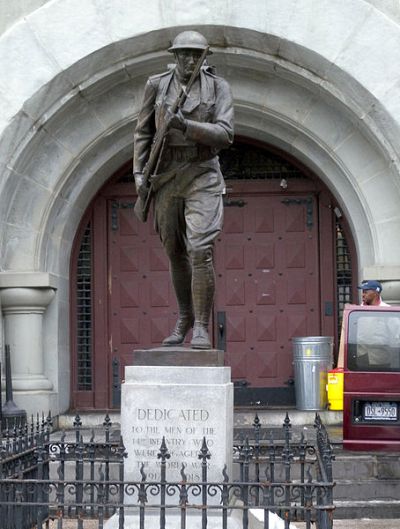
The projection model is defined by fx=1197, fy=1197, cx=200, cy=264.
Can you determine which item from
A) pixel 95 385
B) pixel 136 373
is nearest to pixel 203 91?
pixel 136 373

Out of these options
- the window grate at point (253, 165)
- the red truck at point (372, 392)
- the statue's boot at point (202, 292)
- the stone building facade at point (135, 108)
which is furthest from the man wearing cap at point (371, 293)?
the statue's boot at point (202, 292)

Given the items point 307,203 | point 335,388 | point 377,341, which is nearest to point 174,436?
point 377,341

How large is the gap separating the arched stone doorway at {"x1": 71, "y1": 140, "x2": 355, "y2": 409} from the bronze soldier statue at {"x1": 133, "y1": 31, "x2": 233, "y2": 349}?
6396 millimetres

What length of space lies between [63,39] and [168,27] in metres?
1.16

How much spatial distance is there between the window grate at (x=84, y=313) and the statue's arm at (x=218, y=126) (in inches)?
274

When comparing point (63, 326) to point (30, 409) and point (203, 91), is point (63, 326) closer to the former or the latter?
point (30, 409)

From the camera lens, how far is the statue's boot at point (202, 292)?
821cm

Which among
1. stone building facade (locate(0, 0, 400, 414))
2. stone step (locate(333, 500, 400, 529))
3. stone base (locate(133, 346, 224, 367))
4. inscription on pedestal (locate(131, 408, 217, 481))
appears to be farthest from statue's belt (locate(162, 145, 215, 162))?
stone building facade (locate(0, 0, 400, 414))

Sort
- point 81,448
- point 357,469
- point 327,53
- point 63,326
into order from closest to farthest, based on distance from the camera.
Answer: point 81,448, point 357,469, point 327,53, point 63,326

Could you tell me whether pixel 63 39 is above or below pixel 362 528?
above

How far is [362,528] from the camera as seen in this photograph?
9648 mm

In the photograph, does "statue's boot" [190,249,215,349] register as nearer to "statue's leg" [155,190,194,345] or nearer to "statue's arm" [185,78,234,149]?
"statue's leg" [155,190,194,345]

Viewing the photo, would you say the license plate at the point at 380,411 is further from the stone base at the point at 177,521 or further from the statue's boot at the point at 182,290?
the stone base at the point at 177,521

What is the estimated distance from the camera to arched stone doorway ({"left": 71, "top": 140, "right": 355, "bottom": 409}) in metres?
14.8
